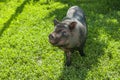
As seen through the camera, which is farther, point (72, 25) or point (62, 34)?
point (72, 25)

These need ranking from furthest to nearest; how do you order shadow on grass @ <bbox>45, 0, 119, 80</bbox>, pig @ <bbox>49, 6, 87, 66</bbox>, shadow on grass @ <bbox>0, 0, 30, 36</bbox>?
shadow on grass @ <bbox>0, 0, 30, 36</bbox> < shadow on grass @ <bbox>45, 0, 119, 80</bbox> < pig @ <bbox>49, 6, 87, 66</bbox>

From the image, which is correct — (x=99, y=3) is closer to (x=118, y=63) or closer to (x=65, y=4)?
(x=65, y=4)

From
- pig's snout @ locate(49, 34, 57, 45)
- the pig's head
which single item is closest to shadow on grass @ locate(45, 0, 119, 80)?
the pig's head

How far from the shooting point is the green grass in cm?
903

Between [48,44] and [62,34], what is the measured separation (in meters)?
2.63

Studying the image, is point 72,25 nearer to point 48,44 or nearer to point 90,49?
point 90,49

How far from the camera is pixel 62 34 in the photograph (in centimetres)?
809

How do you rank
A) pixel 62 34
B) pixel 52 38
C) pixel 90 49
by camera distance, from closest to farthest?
pixel 52 38 < pixel 62 34 < pixel 90 49

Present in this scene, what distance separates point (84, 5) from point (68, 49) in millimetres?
5567

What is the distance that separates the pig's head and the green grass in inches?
51.9

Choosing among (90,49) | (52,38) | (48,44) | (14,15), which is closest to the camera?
(52,38)

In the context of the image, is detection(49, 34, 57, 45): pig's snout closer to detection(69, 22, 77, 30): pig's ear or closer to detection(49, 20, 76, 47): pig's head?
detection(49, 20, 76, 47): pig's head

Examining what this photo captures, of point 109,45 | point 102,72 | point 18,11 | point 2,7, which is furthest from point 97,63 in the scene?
point 2,7

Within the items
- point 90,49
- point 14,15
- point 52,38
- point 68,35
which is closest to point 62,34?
point 68,35
